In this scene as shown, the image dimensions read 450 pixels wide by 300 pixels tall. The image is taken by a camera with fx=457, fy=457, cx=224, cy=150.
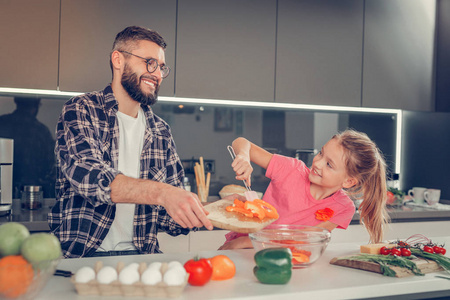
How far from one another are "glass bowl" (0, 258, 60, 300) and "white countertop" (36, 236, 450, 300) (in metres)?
0.09

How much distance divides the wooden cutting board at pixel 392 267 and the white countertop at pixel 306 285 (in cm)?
2

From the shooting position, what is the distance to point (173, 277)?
1049mm

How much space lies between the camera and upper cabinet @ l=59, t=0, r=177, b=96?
8.70 ft

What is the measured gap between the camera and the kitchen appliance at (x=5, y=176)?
246 cm

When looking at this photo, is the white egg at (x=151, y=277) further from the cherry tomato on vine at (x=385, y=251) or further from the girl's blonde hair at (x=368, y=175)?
the girl's blonde hair at (x=368, y=175)

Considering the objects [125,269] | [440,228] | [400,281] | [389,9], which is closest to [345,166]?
[400,281]

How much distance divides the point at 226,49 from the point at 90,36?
85cm

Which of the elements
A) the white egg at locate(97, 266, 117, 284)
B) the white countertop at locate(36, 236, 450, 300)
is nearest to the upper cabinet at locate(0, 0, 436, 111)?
the white countertop at locate(36, 236, 450, 300)

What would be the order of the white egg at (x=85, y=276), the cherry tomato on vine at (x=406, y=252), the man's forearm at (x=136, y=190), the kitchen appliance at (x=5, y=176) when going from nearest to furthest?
the white egg at (x=85, y=276), the man's forearm at (x=136, y=190), the cherry tomato on vine at (x=406, y=252), the kitchen appliance at (x=5, y=176)

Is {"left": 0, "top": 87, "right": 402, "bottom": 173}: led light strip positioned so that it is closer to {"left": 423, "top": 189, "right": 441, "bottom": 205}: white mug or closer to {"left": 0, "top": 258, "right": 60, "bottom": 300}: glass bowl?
{"left": 423, "top": 189, "right": 441, "bottom": 205}: white mug

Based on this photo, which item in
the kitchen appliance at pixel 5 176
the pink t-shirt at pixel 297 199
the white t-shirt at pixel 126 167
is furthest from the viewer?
the kitchen appliance at pixel 5 176

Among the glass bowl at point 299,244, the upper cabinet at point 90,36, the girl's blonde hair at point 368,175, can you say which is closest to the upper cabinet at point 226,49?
the upper cabinet at point 90,36

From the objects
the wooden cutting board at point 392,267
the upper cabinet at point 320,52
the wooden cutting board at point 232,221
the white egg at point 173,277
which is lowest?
the wooden cutting board at point 392,267

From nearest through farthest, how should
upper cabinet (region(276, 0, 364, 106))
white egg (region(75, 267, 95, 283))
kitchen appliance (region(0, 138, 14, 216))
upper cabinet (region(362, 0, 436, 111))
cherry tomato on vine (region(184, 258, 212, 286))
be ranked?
white egg (region(75, 267, 95, 283)) → cherry tomato on vine (region(184, 258, 212, 286)) → kitchen appliance (region(0, 138, 14, 216)) → upper cabinet (region(276, 0, 364, 106)) → upper cabinet (region(362, 0, 436, 111))
